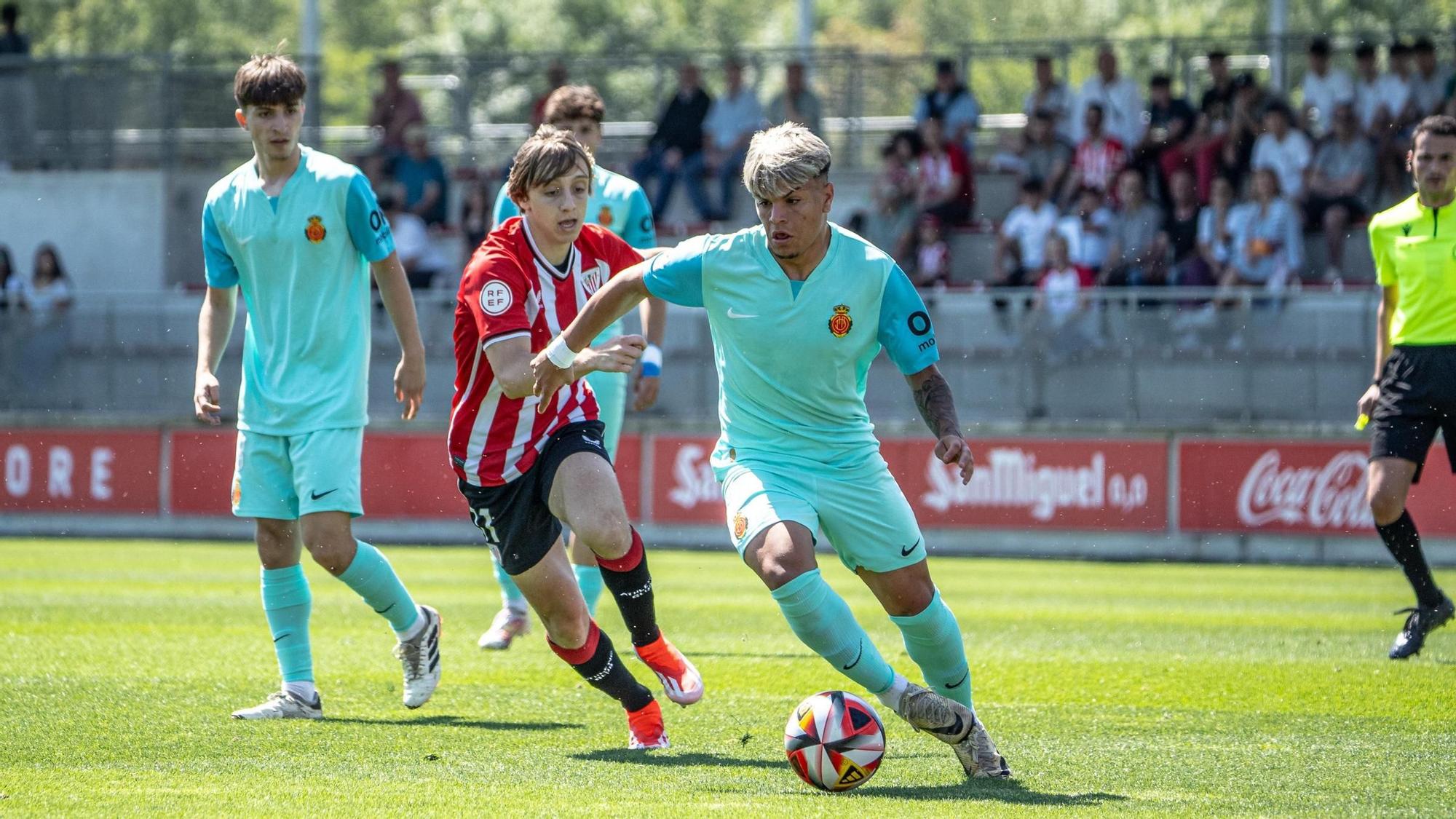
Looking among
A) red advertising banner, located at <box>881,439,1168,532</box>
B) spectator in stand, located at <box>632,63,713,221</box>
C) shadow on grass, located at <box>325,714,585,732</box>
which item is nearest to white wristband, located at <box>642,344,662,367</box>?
shadow on grass, located at <box>325,714,585,732</box>

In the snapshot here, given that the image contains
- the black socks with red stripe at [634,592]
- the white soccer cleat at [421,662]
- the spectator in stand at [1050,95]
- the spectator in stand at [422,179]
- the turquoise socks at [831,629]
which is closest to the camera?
the turquoise socks at [831,629]

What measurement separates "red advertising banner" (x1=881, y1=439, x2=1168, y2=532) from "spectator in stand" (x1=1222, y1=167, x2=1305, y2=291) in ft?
7.57

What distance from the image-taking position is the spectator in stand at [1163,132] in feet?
61.6

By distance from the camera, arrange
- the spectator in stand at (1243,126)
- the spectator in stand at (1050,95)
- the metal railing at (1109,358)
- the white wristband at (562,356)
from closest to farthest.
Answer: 1. the white wristband at (562,356)
2. the metal railing at (1109,358)
3. the spectator in stand at (1243,126)
4. the spectator in stand at (1050,95)

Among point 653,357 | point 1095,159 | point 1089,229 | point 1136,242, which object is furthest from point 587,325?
point 1095,159

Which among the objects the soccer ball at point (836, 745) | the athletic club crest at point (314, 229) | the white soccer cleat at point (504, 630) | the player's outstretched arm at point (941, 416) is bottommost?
the white soccer cleat at point (504, 630)

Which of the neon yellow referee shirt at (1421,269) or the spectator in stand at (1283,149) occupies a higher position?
the spectator in stand at (1283,149)

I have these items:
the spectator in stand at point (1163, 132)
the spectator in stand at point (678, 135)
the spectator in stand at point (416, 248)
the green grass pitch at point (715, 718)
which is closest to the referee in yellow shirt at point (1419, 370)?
the green grass pitch at point (715, 718)

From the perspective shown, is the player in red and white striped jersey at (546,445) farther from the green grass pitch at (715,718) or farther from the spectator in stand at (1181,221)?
the spectator in stand at (1181,221)

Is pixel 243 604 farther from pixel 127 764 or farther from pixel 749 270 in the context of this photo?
pixel 749 270

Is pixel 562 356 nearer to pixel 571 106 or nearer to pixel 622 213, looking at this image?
pixel 571 106

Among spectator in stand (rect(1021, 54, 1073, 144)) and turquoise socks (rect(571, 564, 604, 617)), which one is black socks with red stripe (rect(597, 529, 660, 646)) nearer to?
turquoise socks (rect(571, 564, 604, 617))

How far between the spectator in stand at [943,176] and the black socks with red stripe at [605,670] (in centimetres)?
1376

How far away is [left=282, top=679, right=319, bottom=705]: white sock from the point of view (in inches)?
273
